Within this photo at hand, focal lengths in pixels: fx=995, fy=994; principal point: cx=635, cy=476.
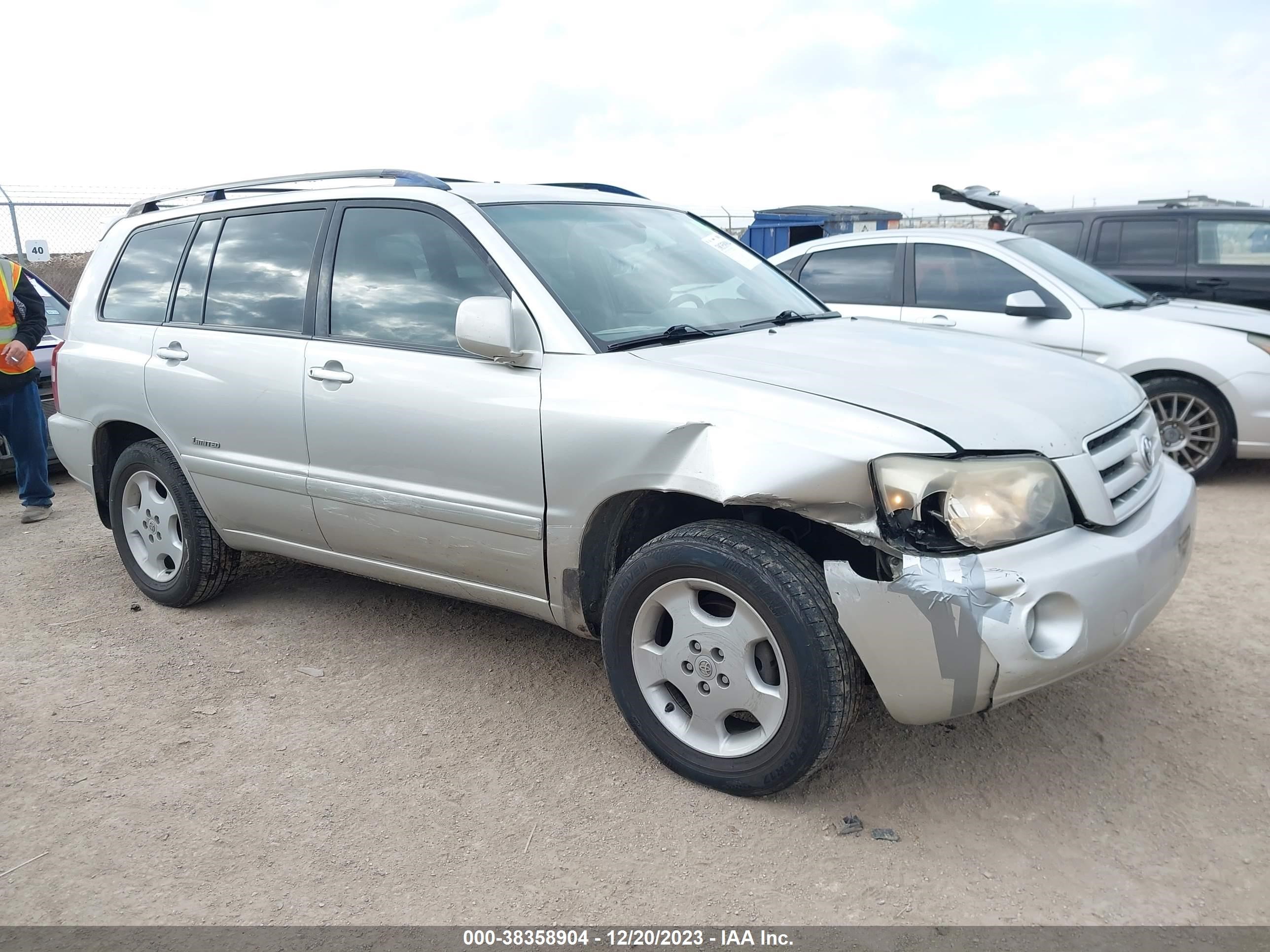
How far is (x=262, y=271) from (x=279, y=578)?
1.66 metres

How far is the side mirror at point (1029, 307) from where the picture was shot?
19.7ft

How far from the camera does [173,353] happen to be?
13.7 feet

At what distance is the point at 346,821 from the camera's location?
2844mm

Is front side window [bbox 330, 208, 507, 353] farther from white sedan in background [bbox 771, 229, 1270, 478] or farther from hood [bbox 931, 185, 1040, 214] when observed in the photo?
hood [bbox 931, 185, 1040, 214]

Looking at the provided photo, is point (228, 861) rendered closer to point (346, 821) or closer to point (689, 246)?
point (346, 821)

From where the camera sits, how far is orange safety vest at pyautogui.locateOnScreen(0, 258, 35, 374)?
594 cm

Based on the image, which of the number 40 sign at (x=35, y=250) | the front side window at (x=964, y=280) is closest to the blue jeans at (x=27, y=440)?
the front side window at (x=964, y=280)

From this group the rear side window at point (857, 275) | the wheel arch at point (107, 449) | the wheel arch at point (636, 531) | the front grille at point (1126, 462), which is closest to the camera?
the front grille at point (1126, 462)

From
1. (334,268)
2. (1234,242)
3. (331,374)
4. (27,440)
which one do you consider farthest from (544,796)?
(1234,242)

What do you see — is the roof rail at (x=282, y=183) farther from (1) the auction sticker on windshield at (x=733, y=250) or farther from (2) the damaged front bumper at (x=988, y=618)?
(2) the damaged front bumper at (x=988, y=618)

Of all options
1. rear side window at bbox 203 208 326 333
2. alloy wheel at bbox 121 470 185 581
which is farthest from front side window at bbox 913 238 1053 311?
alloy wheel at bbox 121 470 185 581

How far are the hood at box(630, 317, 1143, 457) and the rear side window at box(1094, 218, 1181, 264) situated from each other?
5.22m

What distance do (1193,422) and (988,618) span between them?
465 cm

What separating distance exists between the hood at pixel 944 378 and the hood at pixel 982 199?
6363 mm
